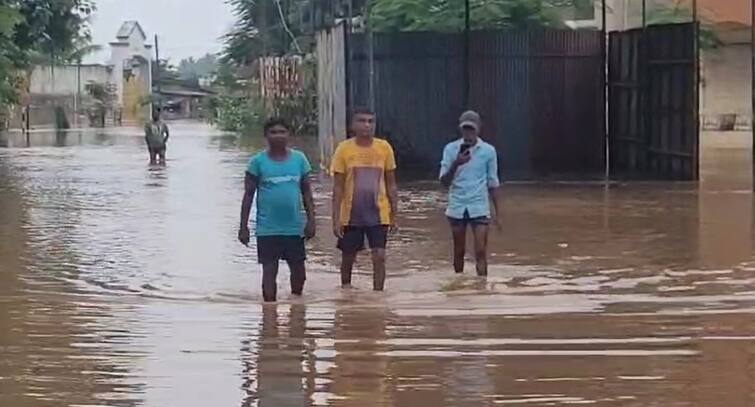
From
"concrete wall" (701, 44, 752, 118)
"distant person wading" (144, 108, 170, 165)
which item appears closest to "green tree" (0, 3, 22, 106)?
"distant person wading" (144, 108, 170, 165)

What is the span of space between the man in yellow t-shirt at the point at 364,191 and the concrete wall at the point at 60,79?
7103 cm

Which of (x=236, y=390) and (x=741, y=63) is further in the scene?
(x=741, y=63)

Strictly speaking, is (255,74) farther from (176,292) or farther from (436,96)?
(176,292)

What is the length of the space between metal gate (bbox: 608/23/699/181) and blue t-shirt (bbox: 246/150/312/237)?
1548 centimetres

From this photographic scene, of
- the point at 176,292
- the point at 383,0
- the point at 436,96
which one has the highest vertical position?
the point at 383,0

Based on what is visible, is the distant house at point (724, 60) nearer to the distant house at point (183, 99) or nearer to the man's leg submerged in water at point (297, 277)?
the man's leg submerged in water at point (297, 277)

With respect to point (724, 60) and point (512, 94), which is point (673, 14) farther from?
point (512, 94)

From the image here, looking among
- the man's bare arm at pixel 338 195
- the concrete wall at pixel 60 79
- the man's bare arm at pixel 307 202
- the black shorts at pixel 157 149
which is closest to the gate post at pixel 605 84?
the black shorts at pixel 157 149

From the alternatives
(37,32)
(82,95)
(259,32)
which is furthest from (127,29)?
(37,32)

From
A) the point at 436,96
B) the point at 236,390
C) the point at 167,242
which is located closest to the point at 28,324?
the point at 236,390

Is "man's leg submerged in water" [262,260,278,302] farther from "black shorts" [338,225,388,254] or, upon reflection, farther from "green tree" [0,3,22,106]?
"green tree" [0,3,22,106]

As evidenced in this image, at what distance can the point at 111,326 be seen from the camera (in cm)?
1071

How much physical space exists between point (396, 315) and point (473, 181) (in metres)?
2.57

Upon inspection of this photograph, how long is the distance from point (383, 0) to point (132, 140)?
75.1 ft
